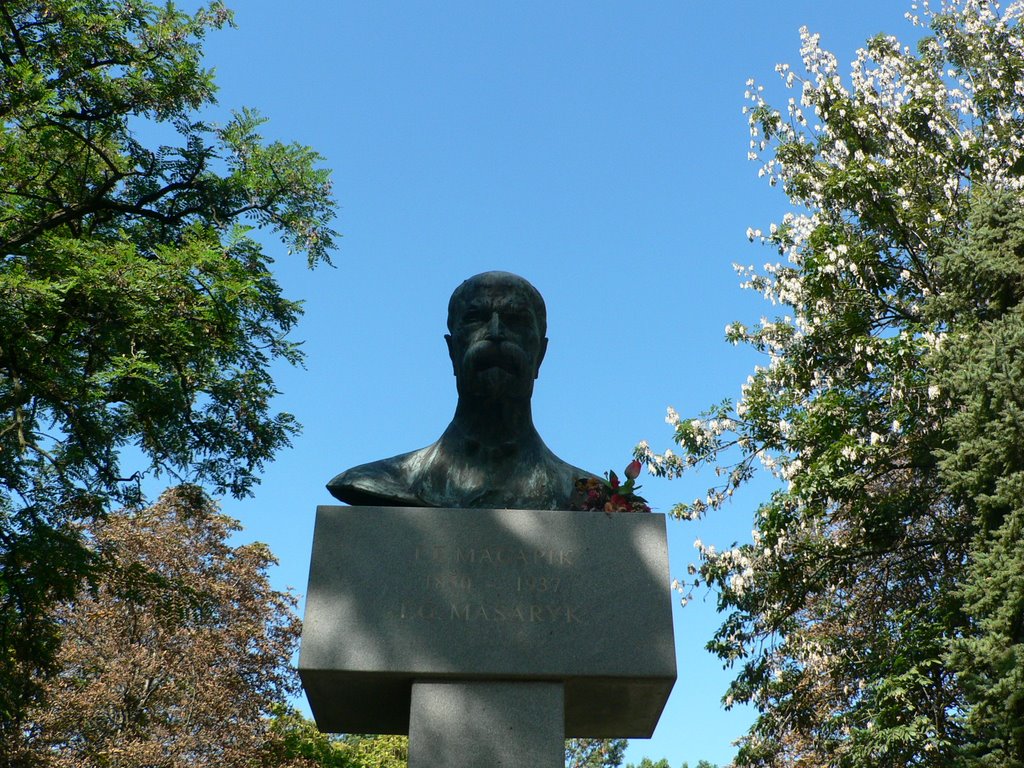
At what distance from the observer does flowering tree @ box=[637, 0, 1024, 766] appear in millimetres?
11938

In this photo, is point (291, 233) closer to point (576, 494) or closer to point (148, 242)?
point (148, 242)

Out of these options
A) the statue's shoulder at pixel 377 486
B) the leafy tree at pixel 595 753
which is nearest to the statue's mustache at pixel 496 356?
the statue's shoulder at pixel 377 486

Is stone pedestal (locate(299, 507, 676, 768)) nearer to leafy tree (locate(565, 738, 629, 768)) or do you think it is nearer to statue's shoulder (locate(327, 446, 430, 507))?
statue's shoulder (locate(327, 446, 430, 507))

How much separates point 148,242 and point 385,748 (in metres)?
20.5

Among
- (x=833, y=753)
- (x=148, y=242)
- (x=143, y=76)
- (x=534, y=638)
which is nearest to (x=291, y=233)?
(x=148, y=242)

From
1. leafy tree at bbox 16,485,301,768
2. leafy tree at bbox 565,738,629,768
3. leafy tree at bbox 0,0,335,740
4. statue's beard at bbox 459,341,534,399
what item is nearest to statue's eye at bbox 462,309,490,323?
statue's beard at bbox 459,341,534,399

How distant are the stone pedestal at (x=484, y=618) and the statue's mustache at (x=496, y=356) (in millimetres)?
949

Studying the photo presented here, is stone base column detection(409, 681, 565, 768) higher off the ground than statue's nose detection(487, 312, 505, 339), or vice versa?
statue's nose detection(487, 312, 505, 339)

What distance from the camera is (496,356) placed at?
5305mm

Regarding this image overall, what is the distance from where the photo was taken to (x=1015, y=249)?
1287cm

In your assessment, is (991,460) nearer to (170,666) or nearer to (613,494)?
(613,494)

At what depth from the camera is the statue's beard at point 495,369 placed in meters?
5.29

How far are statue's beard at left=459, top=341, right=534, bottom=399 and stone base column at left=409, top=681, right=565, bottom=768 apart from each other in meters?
1.63

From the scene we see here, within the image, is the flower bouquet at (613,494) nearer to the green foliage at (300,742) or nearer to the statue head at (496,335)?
the statue head at (496,335)
